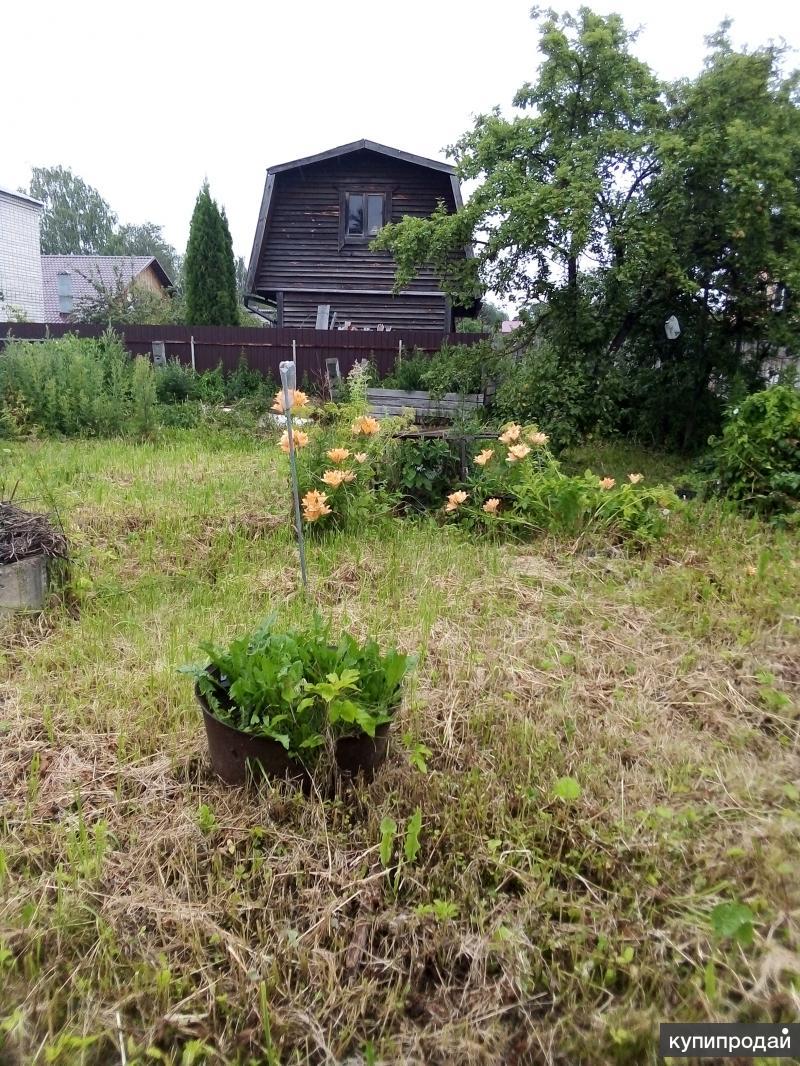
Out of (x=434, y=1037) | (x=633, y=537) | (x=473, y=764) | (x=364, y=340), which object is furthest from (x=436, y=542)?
(x=364, y=340)

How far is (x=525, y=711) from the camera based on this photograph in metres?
2.21

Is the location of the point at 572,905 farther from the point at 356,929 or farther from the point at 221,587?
the point at 221,587

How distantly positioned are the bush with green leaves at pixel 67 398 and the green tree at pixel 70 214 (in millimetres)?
51687

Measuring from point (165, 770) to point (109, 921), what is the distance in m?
0.53

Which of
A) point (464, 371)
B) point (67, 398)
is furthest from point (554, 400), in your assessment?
point (67, 398)

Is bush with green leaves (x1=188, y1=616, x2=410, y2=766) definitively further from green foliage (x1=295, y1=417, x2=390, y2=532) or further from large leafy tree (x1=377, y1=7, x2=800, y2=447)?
large leafy tree (x1=377, y1=7, x2=800, y2=447)

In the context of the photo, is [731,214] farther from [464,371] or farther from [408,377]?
[408,377]

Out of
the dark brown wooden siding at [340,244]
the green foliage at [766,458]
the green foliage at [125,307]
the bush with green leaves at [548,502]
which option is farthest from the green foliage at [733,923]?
the green foliage at [125,307]

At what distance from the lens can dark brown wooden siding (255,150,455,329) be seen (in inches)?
550

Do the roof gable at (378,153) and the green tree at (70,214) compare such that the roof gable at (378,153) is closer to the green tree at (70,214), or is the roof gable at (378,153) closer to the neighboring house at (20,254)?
the neighboring house at (20,254)

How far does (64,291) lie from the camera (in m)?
32.7

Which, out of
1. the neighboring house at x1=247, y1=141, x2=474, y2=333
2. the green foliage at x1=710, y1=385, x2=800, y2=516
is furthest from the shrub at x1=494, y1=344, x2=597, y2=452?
the neighboring house at x1=247, y1=141, x2=474, y2=333

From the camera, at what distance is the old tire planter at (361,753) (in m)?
1.81

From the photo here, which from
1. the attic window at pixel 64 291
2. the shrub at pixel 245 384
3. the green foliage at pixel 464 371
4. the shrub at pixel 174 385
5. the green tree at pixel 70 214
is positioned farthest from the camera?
the green tree at pixel 70 214
